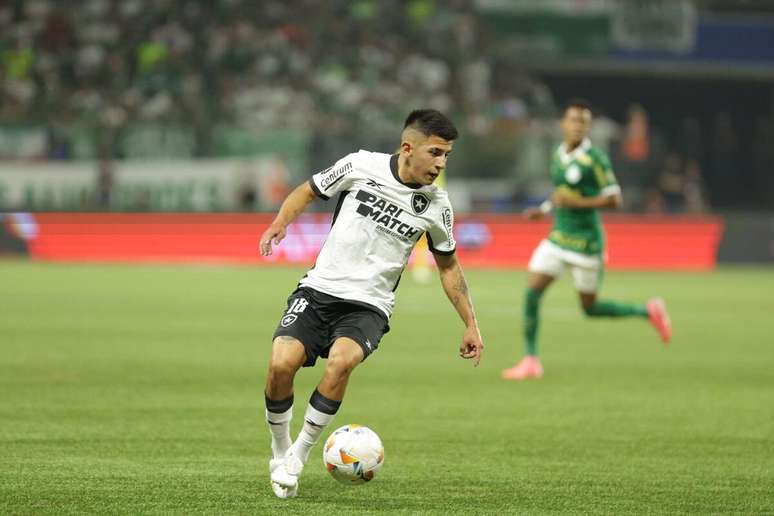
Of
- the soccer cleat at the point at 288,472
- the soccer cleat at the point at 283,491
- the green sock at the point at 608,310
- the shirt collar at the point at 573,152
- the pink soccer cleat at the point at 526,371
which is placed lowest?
the pink soccer cleat at the point at 526,371

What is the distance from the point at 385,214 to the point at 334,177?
0.34 metres

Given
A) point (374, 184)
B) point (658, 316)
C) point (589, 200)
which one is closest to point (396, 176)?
point (374, 184)

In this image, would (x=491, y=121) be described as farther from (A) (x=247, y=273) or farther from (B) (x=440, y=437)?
(B) (x=440, y=437)

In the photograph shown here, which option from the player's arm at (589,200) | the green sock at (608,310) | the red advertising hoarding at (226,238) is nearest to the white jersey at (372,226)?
the player's arm at (589,200)

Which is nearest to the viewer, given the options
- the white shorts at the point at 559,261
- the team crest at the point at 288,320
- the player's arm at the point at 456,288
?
the team crest at the point at 288,320

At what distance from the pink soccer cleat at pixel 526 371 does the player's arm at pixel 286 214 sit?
19.0ft

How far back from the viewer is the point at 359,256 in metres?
7.29

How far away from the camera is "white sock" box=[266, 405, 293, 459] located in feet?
23.3

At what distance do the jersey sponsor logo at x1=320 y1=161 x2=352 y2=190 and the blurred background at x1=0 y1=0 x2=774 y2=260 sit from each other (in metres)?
21.9

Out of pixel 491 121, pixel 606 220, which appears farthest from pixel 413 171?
pixel 491 121

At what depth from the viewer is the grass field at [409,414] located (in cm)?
703

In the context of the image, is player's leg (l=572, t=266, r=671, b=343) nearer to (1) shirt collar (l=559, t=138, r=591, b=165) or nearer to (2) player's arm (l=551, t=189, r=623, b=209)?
(2) player's arm (l=551, t=189, r=623, b=209)

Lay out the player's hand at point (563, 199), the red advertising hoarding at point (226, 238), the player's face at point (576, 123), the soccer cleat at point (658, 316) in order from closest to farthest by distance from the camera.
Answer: the player's face at point (576, 123)
the player's hand at point (563, 199)
the soccer cleat at point (658, 316)
the red advertising hoarding at point (226, 238)

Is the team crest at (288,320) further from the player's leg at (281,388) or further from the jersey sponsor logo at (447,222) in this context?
the jersey sponsor logo at (447,222)
